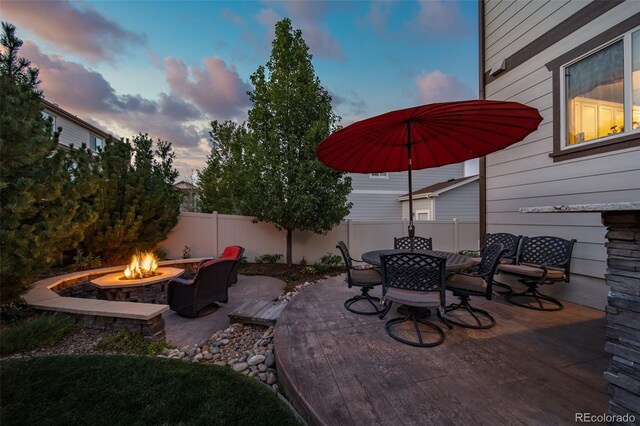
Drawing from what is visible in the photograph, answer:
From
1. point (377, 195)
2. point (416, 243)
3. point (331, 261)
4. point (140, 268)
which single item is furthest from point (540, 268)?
point (377, 195)

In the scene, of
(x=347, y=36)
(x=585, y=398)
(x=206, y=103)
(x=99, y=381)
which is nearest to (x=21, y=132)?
(x=99, y=381)

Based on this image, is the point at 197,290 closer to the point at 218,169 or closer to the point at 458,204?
the point at 218,169

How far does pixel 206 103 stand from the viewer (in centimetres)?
952

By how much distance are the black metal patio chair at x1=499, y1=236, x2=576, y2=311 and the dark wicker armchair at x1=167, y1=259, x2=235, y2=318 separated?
4681 mm

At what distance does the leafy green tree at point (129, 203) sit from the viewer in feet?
19.9

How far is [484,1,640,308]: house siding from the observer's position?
3.27 m

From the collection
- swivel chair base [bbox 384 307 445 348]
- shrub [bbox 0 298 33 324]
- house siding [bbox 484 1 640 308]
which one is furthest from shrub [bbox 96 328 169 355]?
house siding [bbox 484 1 640 308]

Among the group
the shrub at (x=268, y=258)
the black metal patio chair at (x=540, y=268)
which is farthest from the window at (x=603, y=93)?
the shrub at (x=268, y=258)

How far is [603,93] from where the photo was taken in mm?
3424

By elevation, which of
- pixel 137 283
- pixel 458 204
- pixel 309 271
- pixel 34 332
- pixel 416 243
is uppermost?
pixel 458 204

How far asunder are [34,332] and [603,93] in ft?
24.6

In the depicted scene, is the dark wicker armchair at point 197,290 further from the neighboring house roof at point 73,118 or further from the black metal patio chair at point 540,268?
the neighboring house roof at point 73,118

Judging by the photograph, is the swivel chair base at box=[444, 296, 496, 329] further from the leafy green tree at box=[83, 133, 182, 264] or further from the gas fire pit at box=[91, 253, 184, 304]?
the leafy green tree at box=[83, 133, 182, 264]

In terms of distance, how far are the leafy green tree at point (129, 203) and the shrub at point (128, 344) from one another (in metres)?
3.76
